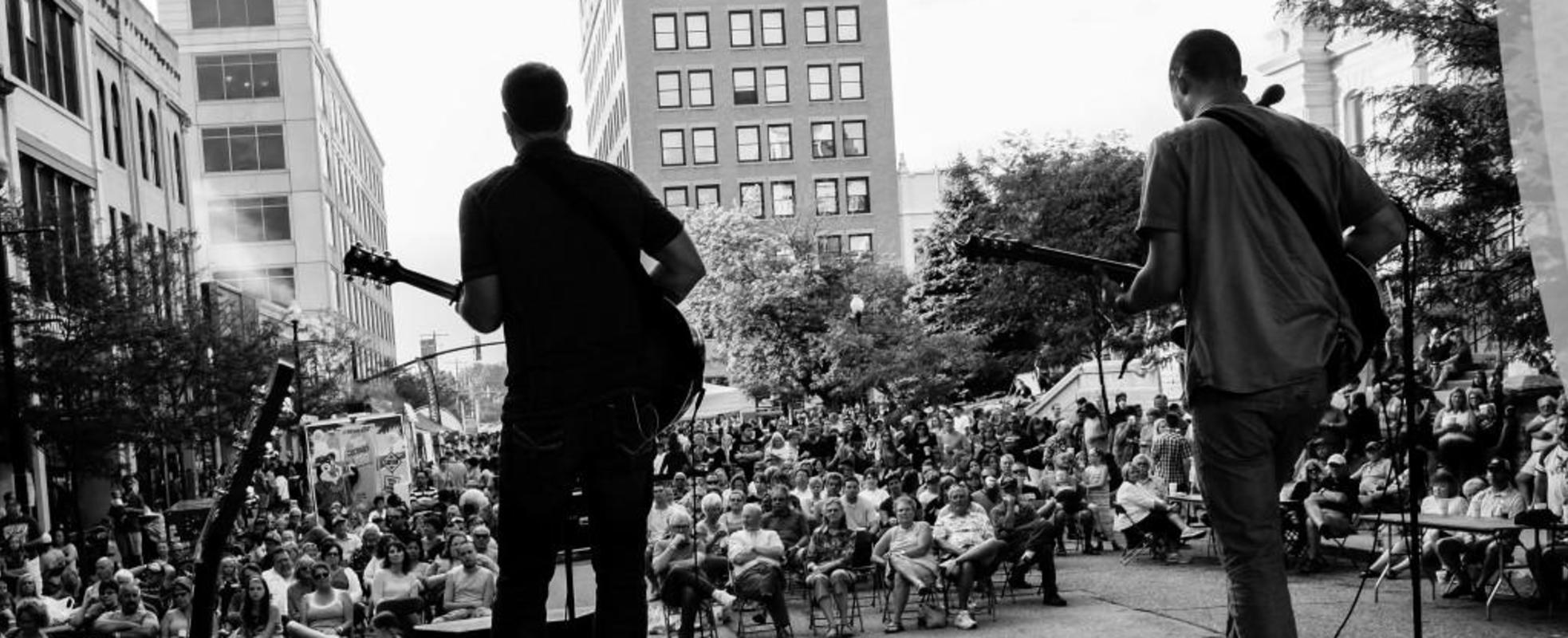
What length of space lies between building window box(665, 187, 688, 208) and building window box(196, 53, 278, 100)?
71.5 feet

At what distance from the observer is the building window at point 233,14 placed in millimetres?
78688

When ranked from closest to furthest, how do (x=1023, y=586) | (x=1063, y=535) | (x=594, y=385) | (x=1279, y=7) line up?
1. (x=594, y=385)
2. (x=1279, y=7)
3. (x=1023, y=586)
4. (x=1063, y=535)

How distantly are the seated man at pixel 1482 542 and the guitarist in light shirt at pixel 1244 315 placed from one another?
1132 centimetres

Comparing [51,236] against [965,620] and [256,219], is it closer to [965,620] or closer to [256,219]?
[965,620]

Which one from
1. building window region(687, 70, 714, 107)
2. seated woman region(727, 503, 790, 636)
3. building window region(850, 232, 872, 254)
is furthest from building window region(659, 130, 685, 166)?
seated woman region(727, 503, 790, 636)

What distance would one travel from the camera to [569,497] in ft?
12.1

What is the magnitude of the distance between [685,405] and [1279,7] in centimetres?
1445

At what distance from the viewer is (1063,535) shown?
74.2 ft

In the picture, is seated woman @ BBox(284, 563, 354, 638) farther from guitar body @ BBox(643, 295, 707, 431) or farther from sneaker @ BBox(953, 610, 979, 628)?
guitar body @ BBox(643, 295, 707, 431)

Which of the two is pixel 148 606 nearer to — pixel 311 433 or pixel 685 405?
pixel 685 405

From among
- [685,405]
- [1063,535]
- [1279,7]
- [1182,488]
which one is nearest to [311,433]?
[1063,535]

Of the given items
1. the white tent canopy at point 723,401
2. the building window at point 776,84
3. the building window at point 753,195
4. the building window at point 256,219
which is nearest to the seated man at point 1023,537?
the white tent canopy at point 723,401

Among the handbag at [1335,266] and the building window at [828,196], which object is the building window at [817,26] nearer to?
the building window at [828,196]

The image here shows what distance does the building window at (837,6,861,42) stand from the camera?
92562mm
